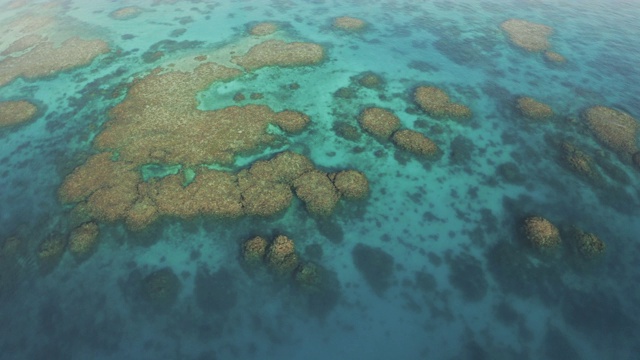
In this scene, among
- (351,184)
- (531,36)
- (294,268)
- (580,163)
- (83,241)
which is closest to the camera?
(294,268)

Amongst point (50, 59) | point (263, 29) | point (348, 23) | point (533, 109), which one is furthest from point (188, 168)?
point (348, 23)

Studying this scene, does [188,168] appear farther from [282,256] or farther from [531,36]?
[531,36]

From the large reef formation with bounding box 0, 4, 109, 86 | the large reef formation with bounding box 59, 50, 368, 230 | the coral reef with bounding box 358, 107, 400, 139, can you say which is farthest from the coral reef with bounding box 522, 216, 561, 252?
the large reef formation with bounding box 0, 4, 109, 86

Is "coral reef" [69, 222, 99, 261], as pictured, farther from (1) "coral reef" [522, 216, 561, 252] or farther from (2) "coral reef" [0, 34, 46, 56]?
(2) "coral reef" [0, 34, 46, 56]

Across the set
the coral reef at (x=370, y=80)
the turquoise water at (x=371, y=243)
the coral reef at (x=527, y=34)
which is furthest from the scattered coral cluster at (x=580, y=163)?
the coral reef at (x=527, y=34)

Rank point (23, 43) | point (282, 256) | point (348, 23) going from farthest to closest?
point (348, 23)
point (23, 43)
point (282, 256)

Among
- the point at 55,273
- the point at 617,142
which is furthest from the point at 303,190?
the point at 617,142
